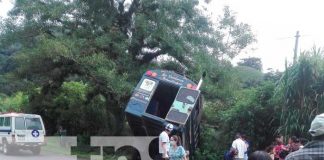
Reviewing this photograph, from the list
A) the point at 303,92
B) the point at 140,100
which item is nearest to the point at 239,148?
the point at 303,92

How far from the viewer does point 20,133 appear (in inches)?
Answer: 635

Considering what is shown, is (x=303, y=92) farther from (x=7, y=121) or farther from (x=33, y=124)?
(x=7, y=121)

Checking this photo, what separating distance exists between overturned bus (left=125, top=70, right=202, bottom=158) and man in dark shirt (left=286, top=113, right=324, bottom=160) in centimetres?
941

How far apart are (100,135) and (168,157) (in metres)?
9.36

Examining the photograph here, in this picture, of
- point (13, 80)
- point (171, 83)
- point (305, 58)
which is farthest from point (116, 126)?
point (305, 58)

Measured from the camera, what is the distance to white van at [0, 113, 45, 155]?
16.0 m

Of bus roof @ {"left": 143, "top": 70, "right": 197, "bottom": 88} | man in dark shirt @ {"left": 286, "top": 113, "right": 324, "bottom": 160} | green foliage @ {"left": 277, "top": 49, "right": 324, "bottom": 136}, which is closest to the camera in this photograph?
man in dark shirt @ {"left": 286, "top": 113, "right": 324, "bottom": 160}

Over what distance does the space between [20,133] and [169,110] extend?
20.0 feet

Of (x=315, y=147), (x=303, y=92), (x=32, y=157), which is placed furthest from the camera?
(x=32, y=157)

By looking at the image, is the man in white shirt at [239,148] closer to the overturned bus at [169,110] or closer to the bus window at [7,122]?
the overturned bus at [169,110]

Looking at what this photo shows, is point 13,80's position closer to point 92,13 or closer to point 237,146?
point 92,13

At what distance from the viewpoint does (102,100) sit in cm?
1931

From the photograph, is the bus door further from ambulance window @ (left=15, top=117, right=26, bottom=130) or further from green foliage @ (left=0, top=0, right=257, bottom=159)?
ambulance window @ (left=15, top=117, right=26, bottom=130)

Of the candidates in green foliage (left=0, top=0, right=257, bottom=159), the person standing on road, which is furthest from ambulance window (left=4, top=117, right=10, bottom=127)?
the person standing on road
